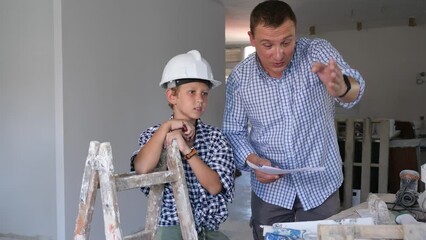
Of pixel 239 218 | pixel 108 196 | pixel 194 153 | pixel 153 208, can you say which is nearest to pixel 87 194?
pixel 108 196

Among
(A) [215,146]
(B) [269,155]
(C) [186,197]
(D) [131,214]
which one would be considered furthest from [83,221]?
(D) [131,214]

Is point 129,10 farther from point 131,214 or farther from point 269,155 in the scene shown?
point 269,155

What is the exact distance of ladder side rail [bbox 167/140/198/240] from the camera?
1.31m

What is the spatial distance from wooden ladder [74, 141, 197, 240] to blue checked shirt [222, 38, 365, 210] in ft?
1.33

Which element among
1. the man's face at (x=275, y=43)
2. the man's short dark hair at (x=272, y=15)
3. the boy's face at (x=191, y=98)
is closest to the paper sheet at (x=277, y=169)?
the boy's face at (x=191, y=98)

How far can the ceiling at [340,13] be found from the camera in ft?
20.1

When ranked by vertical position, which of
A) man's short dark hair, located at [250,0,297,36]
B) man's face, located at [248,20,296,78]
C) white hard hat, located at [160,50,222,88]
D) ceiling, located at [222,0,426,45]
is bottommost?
white hard hat, located at [160,50,222,88]

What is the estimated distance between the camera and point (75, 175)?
3158mm

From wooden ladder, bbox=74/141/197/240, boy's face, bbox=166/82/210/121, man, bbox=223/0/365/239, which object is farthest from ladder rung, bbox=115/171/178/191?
man, bbox=223/0/365/239

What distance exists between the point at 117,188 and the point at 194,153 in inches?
11.7

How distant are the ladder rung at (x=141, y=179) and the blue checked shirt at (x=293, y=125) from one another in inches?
16.9

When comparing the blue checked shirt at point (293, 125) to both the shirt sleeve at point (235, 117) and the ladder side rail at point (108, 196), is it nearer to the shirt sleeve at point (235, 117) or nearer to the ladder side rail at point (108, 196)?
the shirt sleeve at point (235, 117)

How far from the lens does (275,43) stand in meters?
1.53

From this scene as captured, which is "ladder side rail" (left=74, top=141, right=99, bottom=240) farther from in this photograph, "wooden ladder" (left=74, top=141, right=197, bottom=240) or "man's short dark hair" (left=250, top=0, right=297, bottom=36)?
"man's short dark hair" (left=250, top=0, right=297, bottom=36)
